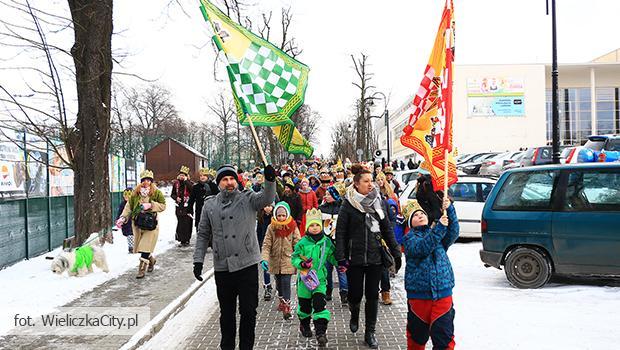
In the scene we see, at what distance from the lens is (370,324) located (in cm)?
600

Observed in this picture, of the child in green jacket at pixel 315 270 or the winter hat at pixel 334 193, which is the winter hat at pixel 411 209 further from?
the winter hat at pixel 334 193

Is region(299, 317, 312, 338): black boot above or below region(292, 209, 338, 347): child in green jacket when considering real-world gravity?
below

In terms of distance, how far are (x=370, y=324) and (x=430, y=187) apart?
2.22 m

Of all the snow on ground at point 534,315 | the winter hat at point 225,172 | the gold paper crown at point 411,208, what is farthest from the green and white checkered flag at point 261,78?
the snow on ground at point 534,315

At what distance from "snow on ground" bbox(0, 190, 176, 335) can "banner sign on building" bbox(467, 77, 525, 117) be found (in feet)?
168

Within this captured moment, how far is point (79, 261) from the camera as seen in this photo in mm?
9797

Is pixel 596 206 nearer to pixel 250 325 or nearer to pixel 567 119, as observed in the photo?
pixel 250 325

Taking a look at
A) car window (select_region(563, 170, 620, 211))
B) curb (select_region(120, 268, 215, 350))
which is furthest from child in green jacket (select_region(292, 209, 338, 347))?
car window (select_region(563, 170, 620, 211))

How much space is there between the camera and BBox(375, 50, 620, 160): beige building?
5781 cm

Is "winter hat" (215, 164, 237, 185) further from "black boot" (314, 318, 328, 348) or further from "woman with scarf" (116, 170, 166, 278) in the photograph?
"woman with scarf" (116, 170, 166, 278)

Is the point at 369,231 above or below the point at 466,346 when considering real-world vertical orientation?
above

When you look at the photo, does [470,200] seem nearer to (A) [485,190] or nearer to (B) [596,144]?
(A) [485,190]

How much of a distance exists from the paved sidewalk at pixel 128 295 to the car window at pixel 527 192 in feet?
18.1

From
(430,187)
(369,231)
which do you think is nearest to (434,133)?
(430,187)
